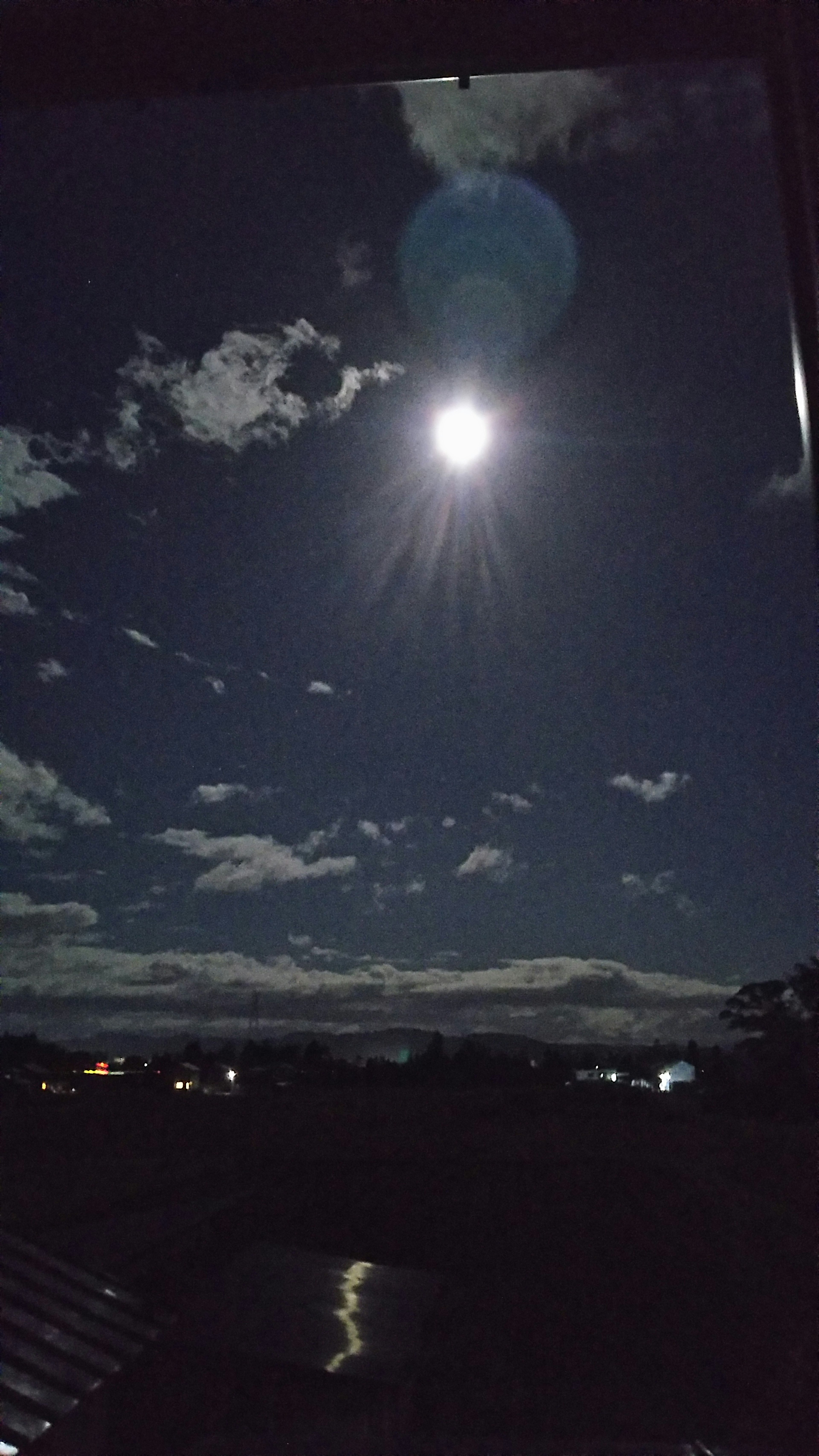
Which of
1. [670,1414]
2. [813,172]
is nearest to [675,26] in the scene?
[813,172]

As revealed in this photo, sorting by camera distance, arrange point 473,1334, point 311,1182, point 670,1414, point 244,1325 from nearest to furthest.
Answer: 1. point 244,1325
2. point 670,1414
3. point 473,1334
4. point 311,1182

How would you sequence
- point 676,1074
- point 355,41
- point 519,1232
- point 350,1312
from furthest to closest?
point 676,1074, point 519,1232, point 350,1312, point 355,41

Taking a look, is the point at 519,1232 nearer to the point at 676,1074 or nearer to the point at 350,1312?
the point at 350,1312

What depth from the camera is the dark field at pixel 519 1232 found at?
10.3 metres

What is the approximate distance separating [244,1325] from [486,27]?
6.42 metres

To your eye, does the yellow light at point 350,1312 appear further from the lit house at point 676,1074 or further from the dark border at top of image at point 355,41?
the lit house at point 676,1074

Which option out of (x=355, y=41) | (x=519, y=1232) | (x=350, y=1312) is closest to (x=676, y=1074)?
(x=519, y=1232)

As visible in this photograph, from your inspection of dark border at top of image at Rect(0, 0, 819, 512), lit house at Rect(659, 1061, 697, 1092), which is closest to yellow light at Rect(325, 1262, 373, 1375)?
dark border at top of image at Rect(0, 0, 819, 512)

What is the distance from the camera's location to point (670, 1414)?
32.4 feet

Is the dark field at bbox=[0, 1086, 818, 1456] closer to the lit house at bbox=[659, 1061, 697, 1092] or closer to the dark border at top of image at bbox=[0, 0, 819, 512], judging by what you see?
the dark border at top of image at bbox=[0, 0, 819, 512]

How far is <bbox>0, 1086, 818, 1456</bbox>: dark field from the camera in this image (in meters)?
10.3

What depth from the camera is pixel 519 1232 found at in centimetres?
2078

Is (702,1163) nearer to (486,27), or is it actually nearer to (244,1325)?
(244,1325)

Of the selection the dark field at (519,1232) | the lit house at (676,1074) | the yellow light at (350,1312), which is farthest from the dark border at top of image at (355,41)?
the lit house at (676,1074)
